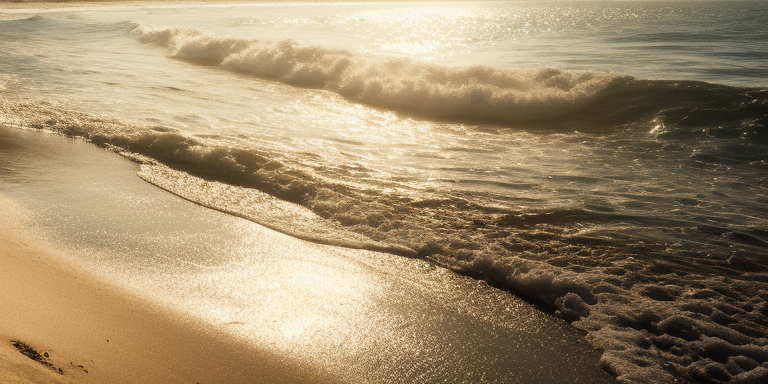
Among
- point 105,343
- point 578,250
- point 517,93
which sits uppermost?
point 517,93

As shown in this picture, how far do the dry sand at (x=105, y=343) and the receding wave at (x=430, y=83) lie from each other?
8775 mm

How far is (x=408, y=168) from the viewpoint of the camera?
7.90 metres

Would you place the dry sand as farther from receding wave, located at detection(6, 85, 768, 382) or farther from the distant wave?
the distant wave

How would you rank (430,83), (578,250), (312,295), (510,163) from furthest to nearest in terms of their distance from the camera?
(430,83)
(510,163)
(578,250)
(312,295)

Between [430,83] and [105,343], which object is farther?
[430,83]

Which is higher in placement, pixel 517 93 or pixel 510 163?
pixel 517 93

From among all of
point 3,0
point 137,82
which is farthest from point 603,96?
point 3,0

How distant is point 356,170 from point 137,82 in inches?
331

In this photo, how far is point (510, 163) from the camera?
8273 millimetres

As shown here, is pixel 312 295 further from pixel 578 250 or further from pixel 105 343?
pixel 578 250

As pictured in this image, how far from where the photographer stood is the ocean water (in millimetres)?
4617

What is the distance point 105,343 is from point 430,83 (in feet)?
36.3

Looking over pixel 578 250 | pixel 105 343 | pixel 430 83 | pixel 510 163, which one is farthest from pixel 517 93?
pixel 105 343

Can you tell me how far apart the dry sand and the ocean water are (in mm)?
1862
